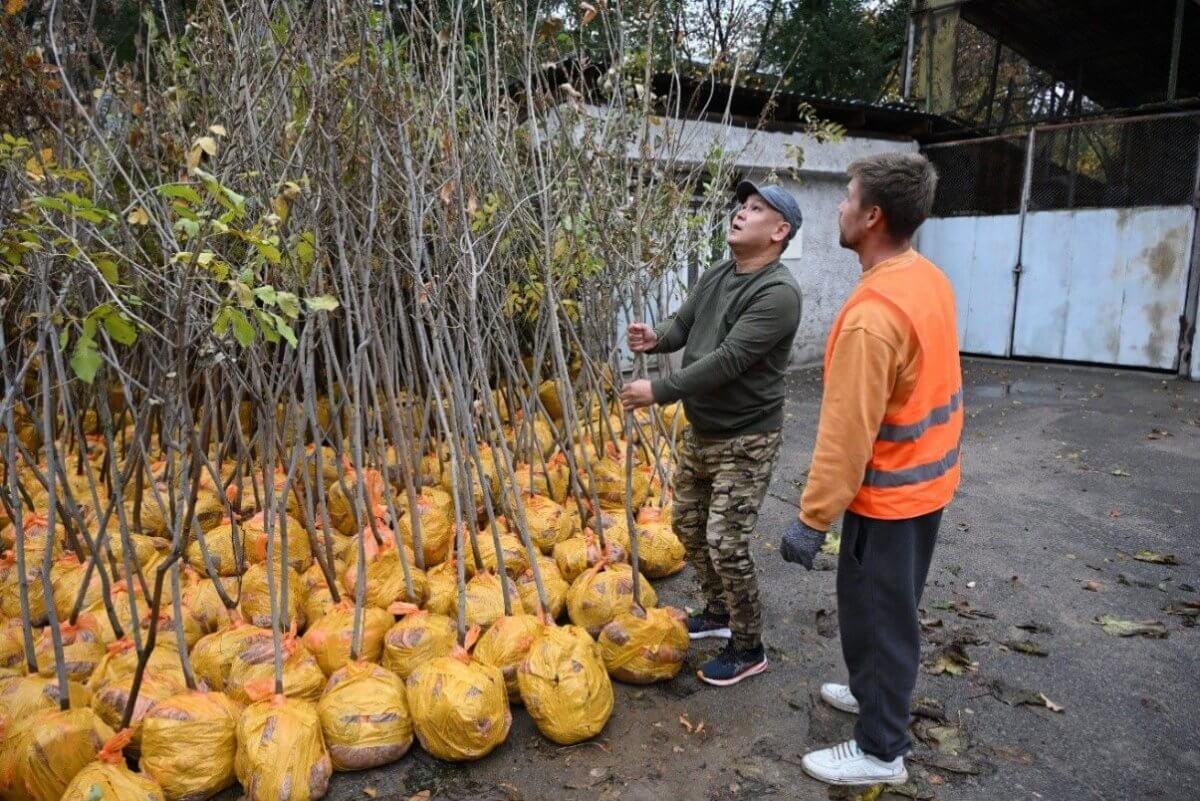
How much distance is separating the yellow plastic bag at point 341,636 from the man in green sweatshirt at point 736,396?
1119 mm

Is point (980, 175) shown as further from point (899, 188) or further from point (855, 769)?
point (855, 769)

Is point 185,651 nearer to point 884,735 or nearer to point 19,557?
point 19,557

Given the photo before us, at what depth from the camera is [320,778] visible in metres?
2.18

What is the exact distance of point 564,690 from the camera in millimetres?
2379

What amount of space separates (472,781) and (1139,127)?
9.42 meters

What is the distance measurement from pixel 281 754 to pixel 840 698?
1721 millimetres

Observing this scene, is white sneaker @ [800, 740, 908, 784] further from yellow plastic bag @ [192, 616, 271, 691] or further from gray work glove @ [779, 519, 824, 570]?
yellow plastic bag @ [192, 616, 271, 691]

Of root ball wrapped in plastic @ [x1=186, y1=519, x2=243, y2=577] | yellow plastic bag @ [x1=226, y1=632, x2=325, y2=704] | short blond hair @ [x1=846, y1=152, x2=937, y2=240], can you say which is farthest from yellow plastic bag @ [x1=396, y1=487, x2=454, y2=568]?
short blond hair @ [x1=846, y1=152, x2=937, y2=240]

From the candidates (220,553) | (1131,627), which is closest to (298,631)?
(220,553)

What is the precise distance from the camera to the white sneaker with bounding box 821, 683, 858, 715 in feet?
8.29

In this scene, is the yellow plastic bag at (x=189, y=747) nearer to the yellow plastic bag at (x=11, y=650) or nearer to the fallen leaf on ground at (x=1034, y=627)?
the yellow plastic bag at (x=11, y=650)

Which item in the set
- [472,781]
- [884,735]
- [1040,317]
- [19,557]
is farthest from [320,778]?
[1040,317]

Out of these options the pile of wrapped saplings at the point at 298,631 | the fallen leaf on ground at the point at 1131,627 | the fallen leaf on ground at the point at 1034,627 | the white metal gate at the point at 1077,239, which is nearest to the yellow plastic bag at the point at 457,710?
the pile of wrapped saplings at the point at 298,631

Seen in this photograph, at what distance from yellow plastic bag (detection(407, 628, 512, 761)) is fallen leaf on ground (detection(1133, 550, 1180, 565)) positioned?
317 centimetres
